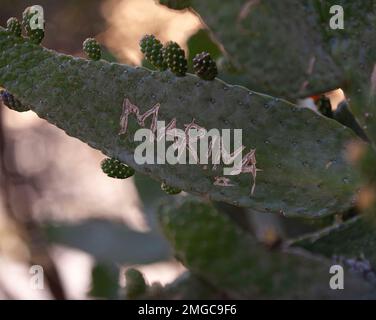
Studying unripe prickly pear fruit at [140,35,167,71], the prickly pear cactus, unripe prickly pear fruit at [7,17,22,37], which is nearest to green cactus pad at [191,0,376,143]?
the prickly pear cactus

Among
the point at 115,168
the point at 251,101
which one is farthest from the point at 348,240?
the point at 115,168

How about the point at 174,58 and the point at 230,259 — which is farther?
the point at 230,259

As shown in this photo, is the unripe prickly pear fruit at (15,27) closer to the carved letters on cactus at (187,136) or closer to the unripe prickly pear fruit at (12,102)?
the unripe prickly pear fruit at (12,102)

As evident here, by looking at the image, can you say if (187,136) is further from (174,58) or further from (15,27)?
(15,27)

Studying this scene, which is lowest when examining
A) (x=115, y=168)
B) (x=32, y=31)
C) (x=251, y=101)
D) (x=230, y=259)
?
(x=230, y=259)

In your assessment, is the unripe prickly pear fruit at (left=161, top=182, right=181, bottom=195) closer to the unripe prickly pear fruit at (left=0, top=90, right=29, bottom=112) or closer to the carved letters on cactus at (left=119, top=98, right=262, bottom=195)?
the carved letters on cactus at (left=119, top=98, right=262, bottom=195)

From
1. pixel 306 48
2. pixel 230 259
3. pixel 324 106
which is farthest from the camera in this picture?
pixel 230 259
